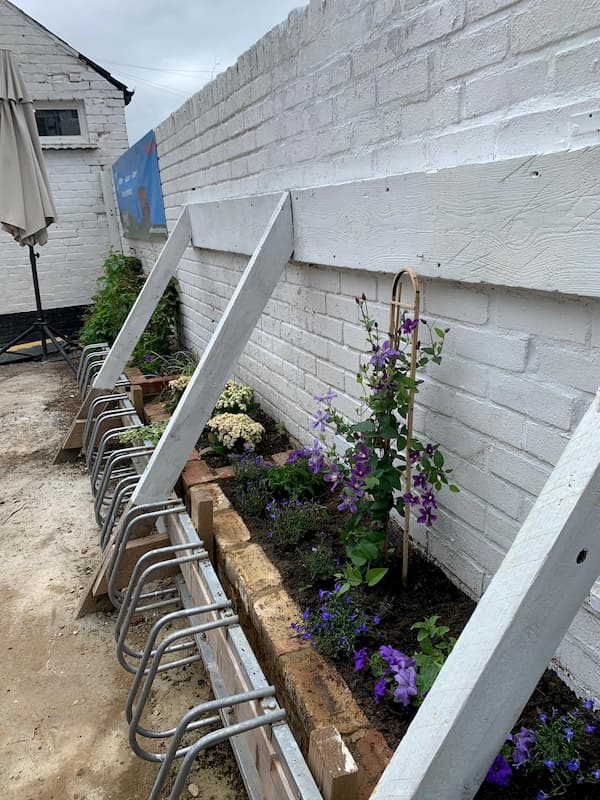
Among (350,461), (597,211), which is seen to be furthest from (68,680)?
(597,211)

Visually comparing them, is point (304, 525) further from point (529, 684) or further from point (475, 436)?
point (529, 684)

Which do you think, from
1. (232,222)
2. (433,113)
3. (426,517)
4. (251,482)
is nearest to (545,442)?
(426,517)

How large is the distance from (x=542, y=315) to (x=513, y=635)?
2.69 ft

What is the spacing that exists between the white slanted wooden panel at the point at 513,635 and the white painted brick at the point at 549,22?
2.74 feet

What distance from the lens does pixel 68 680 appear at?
240cm

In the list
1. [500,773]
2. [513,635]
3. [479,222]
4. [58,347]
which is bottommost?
[58,347]

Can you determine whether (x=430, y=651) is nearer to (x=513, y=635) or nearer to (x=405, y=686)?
(x=405, y=686)

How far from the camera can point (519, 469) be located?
5.16 feet

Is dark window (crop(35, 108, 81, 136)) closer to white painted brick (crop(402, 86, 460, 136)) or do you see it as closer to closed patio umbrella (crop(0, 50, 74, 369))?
closed patio umbrella (crop(0, 50, 74, 369))

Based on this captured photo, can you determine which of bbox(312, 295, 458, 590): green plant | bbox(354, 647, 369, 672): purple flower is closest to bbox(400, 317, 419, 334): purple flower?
bbox(312, 295, 458, 590): green plant

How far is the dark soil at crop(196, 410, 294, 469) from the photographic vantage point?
10.5 ft

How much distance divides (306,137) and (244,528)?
5.56 feet

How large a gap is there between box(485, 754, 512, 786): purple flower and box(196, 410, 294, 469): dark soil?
2.06 meters

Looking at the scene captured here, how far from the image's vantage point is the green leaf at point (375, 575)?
1.83 meters
